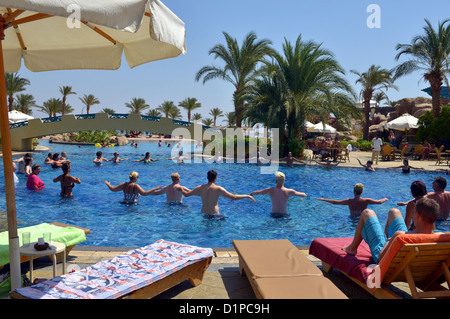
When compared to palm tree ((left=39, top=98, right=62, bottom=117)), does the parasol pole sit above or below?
below

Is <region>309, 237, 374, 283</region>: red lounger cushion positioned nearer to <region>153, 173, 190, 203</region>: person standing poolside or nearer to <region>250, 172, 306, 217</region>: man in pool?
<region>250, 172, 306, 217</region>: man in pool

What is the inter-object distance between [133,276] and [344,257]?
2.39 metres

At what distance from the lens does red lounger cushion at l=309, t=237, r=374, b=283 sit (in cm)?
378

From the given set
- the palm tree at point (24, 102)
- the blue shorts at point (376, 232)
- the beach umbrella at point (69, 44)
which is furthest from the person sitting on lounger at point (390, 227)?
the palm tree at point (24, 102)

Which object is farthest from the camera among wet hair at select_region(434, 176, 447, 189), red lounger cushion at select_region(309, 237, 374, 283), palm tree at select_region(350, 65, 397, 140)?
palm tree at select_region(350, 65, 397, 140)

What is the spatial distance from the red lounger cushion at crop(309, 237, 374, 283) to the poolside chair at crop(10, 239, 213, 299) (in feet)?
4.89

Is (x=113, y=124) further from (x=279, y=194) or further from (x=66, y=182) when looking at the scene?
(x=279, y=194)

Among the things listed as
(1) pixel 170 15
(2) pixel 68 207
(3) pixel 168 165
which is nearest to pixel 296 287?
(1) pixel 170 15

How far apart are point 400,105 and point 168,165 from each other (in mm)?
31266

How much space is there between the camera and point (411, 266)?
3432mm

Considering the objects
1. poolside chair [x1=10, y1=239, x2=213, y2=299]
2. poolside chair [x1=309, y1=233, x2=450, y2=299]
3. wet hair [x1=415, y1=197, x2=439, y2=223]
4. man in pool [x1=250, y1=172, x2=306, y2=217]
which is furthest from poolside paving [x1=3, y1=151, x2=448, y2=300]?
man in pool [x1=250, y1=172, x2=306, y2=217]

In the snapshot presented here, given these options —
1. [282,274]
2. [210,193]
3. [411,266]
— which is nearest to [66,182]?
[210,193]

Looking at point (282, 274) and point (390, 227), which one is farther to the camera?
point (390, 227)

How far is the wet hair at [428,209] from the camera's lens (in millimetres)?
3412
